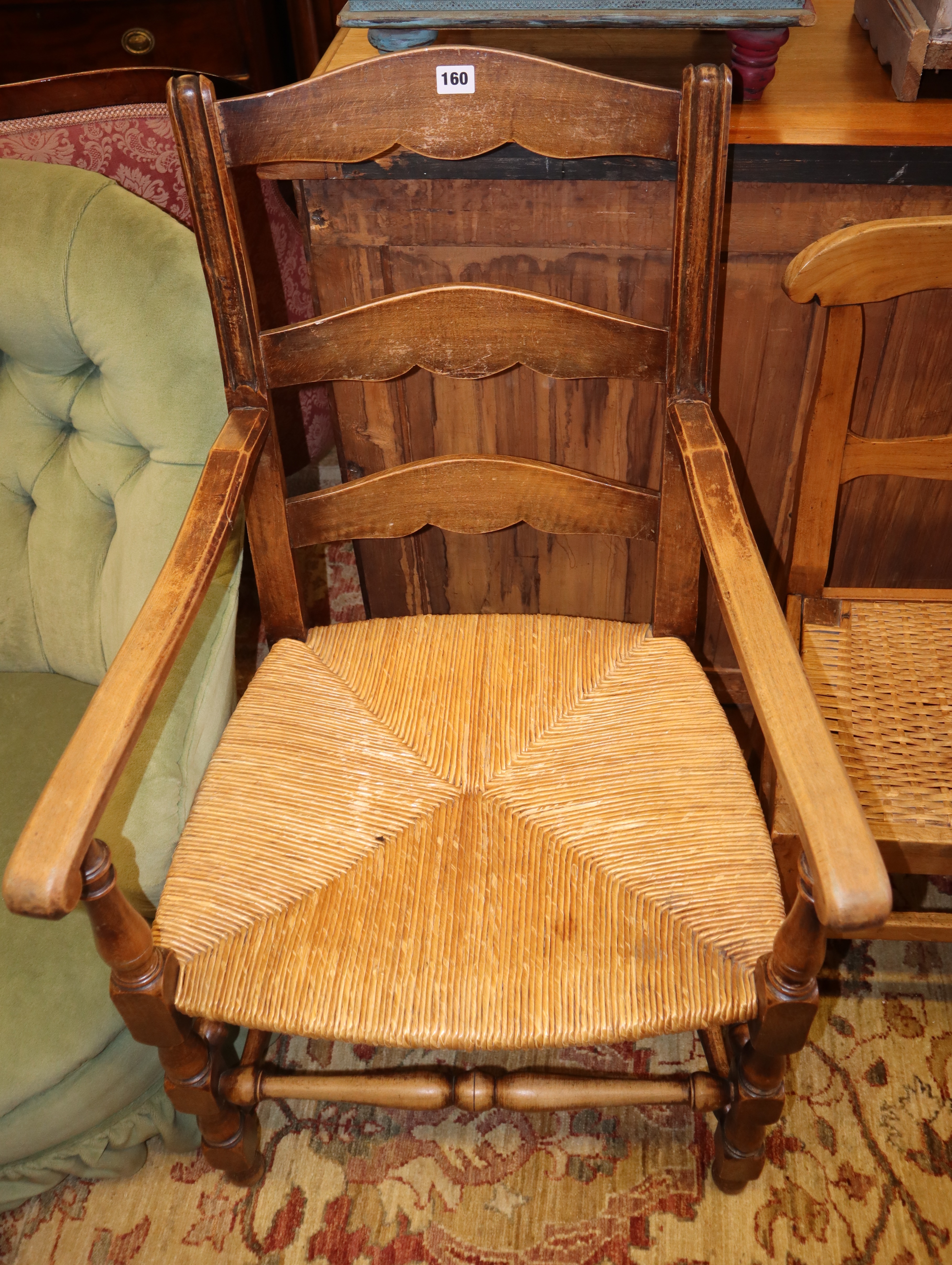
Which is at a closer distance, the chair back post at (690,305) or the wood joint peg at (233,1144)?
the chair back post at (690,305)

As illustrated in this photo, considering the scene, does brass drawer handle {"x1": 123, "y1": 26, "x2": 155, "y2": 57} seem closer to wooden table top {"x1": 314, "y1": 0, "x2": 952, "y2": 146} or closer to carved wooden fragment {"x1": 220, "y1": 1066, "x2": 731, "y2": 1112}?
wooden table top {"x1": 314, "y1": 0, "x2": 952, "y2": 146}

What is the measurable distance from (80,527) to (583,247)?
2.36 feet

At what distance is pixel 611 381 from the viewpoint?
1337mm

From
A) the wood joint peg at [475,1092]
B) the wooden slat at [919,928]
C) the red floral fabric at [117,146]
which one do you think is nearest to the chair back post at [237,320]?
the red floral fabric at [117,146]

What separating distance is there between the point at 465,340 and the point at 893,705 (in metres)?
0.65

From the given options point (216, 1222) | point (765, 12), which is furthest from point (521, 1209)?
point (765, 12)

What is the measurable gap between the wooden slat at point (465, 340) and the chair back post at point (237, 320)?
0.10ft

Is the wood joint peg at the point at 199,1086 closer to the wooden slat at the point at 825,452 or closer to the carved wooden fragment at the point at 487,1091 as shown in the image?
the carved wooden fragment at the point at 487,1091

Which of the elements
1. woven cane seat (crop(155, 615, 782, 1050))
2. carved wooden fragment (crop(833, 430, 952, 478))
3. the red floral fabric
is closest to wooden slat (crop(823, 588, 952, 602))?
carved wooden fragment (crop(833, 430, 952, 478))

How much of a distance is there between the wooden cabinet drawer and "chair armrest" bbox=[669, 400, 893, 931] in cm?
189

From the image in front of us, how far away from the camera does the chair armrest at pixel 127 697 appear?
0.69 meters

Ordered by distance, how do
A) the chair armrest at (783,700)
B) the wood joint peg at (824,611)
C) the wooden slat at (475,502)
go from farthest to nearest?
the wood joint peg at (824,611) → the wooden slat at (475,502) → the chair armrest at (783,700)

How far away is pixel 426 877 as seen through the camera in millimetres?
945

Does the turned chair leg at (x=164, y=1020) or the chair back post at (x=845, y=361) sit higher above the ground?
the chair back post at (x=845, y=361)
